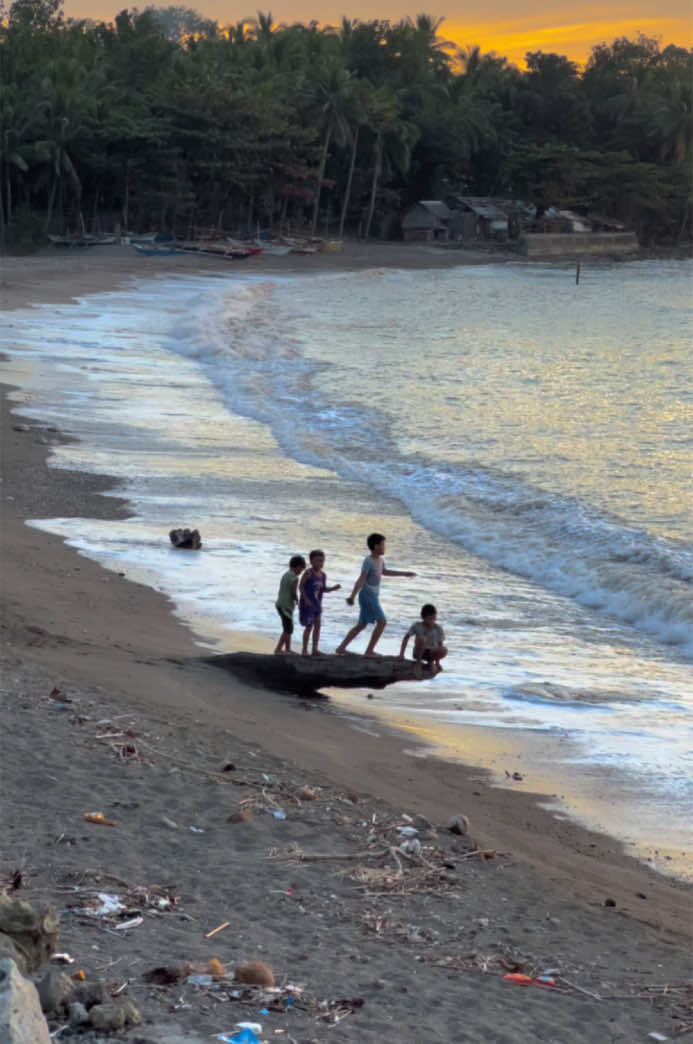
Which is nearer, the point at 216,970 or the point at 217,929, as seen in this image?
the point at 216,970

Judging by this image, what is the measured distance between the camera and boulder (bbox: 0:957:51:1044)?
3225 millimetres

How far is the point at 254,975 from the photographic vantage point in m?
4.62

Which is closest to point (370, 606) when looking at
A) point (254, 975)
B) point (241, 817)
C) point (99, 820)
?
point (241, 817)

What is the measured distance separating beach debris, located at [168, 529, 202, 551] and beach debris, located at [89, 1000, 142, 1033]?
887cm

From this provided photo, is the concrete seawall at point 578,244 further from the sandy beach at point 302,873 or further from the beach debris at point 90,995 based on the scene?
the beach debris at point 90,995

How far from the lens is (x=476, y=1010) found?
15.5ft

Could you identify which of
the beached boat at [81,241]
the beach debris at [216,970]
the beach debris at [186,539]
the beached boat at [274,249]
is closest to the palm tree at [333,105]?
the beached boat at [274,249]

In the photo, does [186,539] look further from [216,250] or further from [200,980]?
[216,250]

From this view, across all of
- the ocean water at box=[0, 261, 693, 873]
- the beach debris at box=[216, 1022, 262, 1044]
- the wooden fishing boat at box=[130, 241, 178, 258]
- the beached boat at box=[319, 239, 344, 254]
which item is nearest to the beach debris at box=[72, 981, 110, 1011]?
the beach debris at box=[216, 1022, 262, 1044]

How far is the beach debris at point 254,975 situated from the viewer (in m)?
4.60

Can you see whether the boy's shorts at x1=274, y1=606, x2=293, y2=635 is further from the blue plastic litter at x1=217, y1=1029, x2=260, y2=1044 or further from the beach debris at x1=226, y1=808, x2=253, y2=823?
the blue plastic litter at x1=217, y1=1029, x2=260, y2=1044

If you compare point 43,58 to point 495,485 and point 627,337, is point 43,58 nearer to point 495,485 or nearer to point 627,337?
point 627,337

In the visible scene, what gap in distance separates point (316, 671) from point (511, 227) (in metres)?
79.2

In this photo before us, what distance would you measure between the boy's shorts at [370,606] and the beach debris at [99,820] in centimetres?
375
